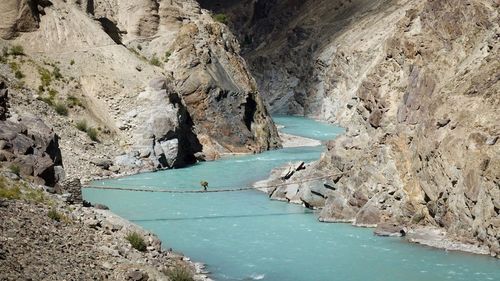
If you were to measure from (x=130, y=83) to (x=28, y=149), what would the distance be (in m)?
24.4

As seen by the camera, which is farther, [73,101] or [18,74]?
[73,101]

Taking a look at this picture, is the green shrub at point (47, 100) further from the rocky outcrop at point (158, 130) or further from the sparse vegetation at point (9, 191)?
the sparse vegetation at point (9, 191)

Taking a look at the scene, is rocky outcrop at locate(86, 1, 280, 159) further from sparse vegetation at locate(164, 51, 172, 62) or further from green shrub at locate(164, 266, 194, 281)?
green shrub at locate(164, 266, 194, 281)

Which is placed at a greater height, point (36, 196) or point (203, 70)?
point (203, 70)

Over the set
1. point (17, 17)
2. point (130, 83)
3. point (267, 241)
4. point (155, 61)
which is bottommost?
point (267, 241)

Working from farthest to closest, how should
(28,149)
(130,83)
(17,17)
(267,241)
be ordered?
(130,83), (17,17), (267,241), (28,149)

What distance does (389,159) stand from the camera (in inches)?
1259

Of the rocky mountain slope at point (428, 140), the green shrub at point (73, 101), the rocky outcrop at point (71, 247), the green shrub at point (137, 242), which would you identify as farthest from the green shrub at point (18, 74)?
the green shrub at point (137, 242)

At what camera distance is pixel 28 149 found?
2698 centimetres

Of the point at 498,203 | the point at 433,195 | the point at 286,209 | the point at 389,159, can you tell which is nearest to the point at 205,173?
the point at 286,209

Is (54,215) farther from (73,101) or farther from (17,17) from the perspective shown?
(17,17)

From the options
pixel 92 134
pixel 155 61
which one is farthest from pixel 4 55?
pixel 155 61

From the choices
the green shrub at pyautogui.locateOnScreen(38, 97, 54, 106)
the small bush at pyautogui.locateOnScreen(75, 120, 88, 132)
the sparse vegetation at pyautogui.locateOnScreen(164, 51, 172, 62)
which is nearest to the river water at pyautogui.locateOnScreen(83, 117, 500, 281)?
the small bush at pyautogui.locateOnScreen(75, 120, 88, 132)

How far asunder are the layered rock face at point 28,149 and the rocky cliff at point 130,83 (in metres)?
8.53
